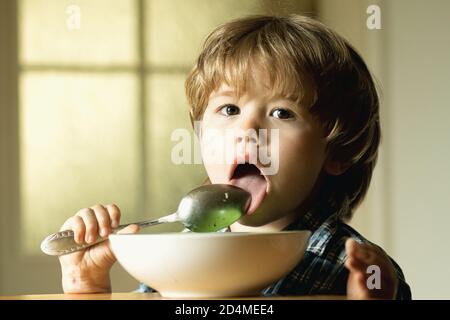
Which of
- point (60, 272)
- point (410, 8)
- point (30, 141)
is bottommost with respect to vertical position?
point (60, 272)

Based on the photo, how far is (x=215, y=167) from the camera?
70 cm

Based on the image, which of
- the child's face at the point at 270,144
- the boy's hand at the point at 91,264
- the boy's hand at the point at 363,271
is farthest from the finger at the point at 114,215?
the boy's hand at the point at 363,271

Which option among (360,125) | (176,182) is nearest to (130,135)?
(176,182)

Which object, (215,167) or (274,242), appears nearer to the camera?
(274,242)

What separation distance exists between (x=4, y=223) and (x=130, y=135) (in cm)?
15

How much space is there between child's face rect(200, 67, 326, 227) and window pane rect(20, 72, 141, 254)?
8cm

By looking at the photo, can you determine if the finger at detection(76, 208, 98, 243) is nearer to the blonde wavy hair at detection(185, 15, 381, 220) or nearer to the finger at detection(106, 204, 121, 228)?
the finger at detection(106, 204, 121, 228)

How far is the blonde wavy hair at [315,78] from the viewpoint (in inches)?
28.0

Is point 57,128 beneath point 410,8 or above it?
beneath

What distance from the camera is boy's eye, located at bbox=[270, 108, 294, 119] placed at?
684 mm

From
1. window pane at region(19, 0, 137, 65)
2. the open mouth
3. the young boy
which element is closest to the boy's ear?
the young boy

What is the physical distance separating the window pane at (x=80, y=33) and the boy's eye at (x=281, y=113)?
17 cm

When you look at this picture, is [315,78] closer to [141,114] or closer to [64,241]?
[141,114]
